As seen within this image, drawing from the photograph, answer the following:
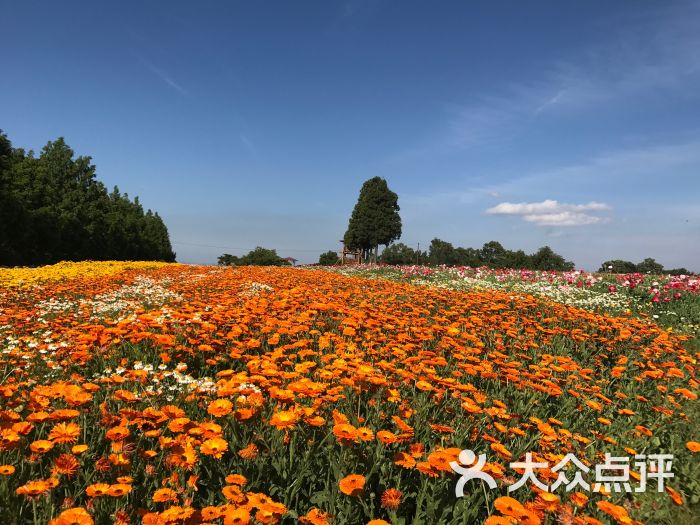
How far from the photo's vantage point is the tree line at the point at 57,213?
22.5 metres

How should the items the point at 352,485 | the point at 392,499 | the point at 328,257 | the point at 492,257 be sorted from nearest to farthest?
the point at 352,485 → the point at 392,499 → the point at 328,257 → the point at 492,257

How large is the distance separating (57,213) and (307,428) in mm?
30506

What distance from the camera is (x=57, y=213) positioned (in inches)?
1061

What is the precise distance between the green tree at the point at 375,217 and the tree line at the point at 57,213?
22.6m

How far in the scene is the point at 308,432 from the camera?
2768 millimetres

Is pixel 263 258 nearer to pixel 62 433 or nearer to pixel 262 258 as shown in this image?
pixel 262 258

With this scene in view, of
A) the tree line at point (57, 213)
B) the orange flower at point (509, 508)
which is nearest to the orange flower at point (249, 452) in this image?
the orange flower at point (509, 508)

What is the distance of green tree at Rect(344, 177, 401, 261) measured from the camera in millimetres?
48500

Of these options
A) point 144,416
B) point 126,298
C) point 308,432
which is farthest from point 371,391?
point 126,298

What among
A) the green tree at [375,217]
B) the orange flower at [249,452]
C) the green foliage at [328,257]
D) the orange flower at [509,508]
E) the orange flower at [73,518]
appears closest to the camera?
the orange flower at [73,518]

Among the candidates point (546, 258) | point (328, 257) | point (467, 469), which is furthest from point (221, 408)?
point (546, 258)

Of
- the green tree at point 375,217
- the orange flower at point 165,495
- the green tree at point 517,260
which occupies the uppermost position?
the green tree at point 375,217

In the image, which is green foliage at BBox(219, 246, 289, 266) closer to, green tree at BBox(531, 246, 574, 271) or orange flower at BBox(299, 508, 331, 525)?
green tree at BBox(531, 246, 574, 271)

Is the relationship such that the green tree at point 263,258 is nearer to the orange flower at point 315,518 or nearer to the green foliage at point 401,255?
the green foliage at point 401,255
